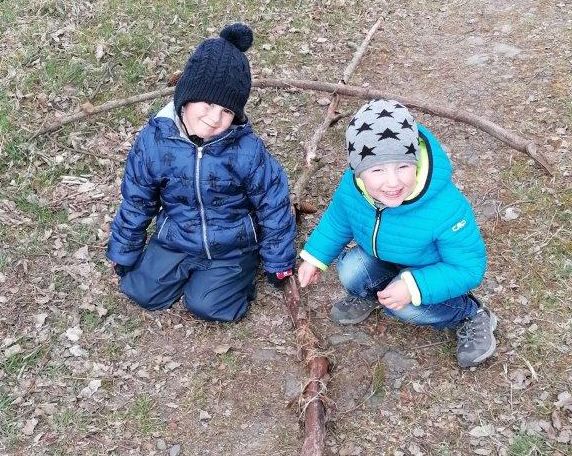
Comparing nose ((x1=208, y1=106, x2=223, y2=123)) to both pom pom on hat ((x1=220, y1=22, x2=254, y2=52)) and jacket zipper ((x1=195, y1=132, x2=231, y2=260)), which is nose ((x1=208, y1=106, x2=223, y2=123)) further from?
pom pom on hat ((x1=220, y1=22, x2=254, y2=52))

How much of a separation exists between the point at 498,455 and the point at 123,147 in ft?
13.9

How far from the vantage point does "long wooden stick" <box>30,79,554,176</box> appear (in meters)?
5.66

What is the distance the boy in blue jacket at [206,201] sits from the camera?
390 centimetres

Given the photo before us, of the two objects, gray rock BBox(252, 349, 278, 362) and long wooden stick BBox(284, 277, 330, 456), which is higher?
long wooden stick BBox(284, 277, 330, 456)

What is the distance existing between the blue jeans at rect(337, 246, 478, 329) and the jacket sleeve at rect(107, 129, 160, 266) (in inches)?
54.6

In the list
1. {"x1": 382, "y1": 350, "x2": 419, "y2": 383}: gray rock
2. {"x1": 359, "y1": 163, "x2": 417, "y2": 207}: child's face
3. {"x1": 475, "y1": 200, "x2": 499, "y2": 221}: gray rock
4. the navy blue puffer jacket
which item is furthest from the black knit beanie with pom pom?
{"x1": 475, "y1": 200, "x2": 499, "y2": 221}: gray rock

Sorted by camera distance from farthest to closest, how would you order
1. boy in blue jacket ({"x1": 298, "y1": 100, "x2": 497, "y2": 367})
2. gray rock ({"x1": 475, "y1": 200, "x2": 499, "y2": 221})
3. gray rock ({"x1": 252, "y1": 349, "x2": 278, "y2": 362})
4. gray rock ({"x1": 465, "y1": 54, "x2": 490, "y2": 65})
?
gray rock ({"x1": 465, "y1": 54, "x2": 490, "y2": 65})
gray rock ({"x1": 475, "y1": 200, "x2": 499, "y2": 221})
gray rock ({"x1": 252, "y1": 349, "x2": 278, "y2": 362})
boy in blue jacket ({"x1": 298, "y1": 100, "x2": 497, "y2": 367})

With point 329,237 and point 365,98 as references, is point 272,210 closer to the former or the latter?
point 329,237

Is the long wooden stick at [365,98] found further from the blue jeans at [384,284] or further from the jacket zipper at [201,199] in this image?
the jacket zipper at [201,199]

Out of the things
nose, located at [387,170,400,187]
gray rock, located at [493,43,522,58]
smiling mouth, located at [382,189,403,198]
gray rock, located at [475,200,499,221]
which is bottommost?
gray rock, located at [475,200,499,221]

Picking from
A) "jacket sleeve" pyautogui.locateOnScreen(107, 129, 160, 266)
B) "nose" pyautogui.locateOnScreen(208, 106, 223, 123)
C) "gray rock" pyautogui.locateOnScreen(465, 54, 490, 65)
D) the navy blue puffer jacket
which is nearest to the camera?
"nose" pyautogui.locateOnScreen(208, 106, 223, 123)

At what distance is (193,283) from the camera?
4.67 meters

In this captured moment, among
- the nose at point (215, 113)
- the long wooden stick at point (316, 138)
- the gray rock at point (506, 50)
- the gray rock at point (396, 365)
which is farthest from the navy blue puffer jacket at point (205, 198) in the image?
the gray rock at point (506, 50)

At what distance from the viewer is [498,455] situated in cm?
371
